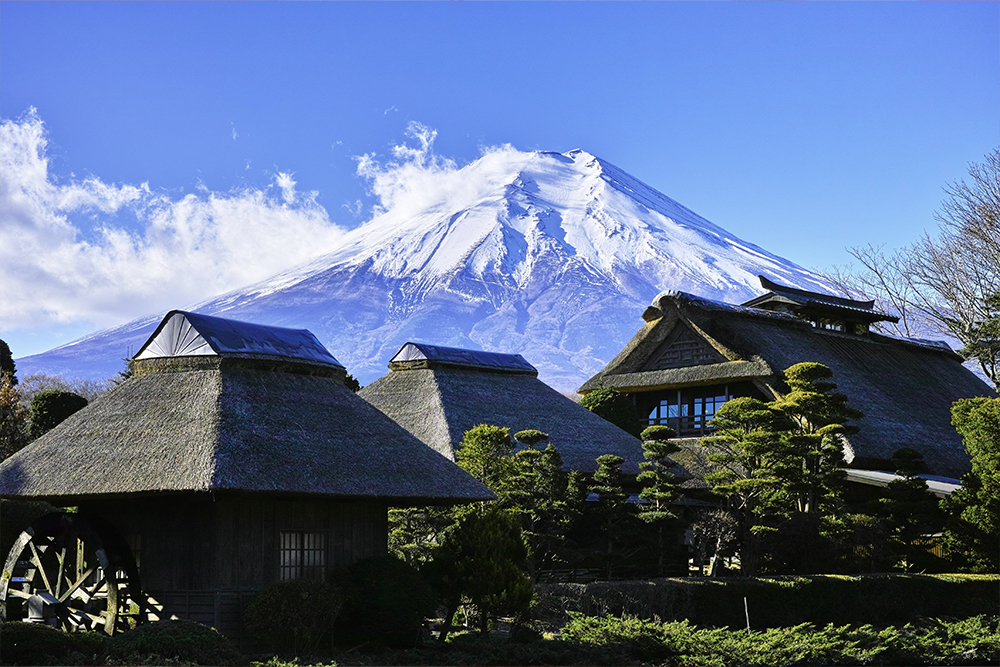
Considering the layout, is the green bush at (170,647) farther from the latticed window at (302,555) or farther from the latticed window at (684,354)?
the latticed window at (684,354)

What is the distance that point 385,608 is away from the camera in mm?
18672

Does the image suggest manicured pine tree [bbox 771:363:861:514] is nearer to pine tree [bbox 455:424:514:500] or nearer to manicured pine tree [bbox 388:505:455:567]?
pine tree [bbox 455:424:514:500]

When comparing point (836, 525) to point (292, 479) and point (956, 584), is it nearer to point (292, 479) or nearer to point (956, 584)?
point (956, 584)

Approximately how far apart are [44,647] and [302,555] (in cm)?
662

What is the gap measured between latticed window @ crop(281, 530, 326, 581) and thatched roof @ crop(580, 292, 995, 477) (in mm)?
18377

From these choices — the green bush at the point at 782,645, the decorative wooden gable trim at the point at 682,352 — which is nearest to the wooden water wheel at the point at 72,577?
the green bush at the point at 782,645

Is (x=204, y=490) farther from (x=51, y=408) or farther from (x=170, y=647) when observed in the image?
(x=51, y=408)

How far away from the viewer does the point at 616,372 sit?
3931 cm

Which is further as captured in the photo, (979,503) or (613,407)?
(613,407)

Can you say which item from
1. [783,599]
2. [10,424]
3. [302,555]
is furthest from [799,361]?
[10,424]

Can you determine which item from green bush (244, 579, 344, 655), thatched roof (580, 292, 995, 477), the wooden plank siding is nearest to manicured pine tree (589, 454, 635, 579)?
thatched roof (580, 292, 995, 477)

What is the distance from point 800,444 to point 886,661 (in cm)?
954

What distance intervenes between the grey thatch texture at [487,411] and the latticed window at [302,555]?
A: 31.3ft

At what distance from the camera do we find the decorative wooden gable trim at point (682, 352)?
123 feet
